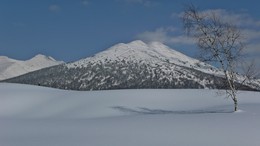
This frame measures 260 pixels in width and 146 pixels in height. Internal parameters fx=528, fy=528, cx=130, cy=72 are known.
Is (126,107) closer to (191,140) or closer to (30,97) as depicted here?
(30,97)

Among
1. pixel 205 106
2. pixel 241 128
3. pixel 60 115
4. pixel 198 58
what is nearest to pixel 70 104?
pixel 60 115

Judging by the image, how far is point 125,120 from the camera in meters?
31.0

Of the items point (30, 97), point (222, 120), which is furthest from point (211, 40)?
point (30, 97)

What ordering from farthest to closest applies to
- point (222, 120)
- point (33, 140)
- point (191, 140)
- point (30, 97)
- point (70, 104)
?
point (30, 97) < point (70, 104) < point (222, 120) < point (33, 140) < point (191, 140)

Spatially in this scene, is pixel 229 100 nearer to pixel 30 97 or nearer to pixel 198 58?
pixel 198 58

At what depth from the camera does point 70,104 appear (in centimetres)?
4550

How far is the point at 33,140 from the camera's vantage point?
938 inches

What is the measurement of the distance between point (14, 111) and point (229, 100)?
61.3 feet

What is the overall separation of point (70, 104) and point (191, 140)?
24.5 m

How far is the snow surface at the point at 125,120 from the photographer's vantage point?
74.8 feet

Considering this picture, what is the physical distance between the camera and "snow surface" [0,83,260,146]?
2281 cm

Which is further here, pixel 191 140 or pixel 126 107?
pixel 126 107

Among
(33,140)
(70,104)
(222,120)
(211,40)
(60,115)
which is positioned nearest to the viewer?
(33,140)

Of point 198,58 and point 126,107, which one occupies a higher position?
point 198,58
